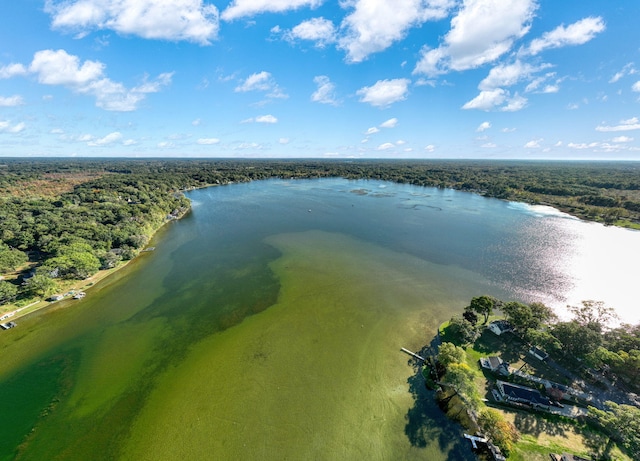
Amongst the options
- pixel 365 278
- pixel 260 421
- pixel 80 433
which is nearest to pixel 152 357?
pixel 80 433

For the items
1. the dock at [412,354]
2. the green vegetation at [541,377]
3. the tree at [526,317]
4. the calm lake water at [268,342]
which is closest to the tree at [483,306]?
the green vegetation at [541,377]

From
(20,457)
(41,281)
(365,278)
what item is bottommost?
(20,457)

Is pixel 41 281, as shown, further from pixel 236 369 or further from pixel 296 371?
pixel 296 371

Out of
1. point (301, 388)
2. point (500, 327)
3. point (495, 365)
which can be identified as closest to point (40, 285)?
point (301, 388)

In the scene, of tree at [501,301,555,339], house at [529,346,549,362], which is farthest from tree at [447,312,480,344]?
house at [529,346,549,362]

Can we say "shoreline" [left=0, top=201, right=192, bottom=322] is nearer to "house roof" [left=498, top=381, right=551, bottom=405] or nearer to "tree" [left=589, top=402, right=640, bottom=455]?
"house roof" [left=498, top=381, right=551, bottom=405]

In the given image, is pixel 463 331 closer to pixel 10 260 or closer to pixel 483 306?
pixel 483 306

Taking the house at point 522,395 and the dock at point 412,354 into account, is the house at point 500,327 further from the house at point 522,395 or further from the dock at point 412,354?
the dock at point 412,354
